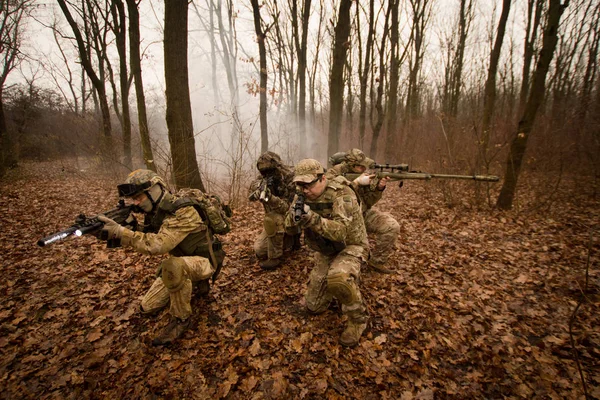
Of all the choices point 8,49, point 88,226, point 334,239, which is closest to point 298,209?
point 334,239

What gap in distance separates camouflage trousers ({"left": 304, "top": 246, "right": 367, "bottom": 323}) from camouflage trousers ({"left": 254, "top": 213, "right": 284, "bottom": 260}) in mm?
1038

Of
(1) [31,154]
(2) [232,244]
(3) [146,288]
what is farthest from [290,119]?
(3) [146,288]

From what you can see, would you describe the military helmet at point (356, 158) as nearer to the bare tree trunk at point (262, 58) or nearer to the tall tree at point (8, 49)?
the bare tree trunk at point (262, 58)

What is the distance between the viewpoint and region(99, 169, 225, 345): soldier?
2.56 m

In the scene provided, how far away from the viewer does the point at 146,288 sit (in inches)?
145

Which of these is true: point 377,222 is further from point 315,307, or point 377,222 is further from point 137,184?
point 137,184

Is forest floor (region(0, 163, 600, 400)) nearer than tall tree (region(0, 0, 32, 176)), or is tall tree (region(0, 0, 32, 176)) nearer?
forest floor (region(0, 163, 600, 400))

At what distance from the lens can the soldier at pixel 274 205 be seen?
160 inches

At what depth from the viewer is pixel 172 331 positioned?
2.75m

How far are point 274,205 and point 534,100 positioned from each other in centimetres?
601

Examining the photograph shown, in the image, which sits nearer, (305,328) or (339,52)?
(305,328)

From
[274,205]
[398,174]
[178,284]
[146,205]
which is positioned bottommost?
[178,284]

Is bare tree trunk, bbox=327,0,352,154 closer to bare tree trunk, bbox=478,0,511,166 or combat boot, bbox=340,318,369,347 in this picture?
bare tree trunk, bbox=478,0,511,166

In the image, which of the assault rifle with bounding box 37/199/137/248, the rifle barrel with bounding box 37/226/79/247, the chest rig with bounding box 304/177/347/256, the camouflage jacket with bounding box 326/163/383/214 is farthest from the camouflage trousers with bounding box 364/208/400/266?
the rifle barrel with bounding box 37/226/79/247
